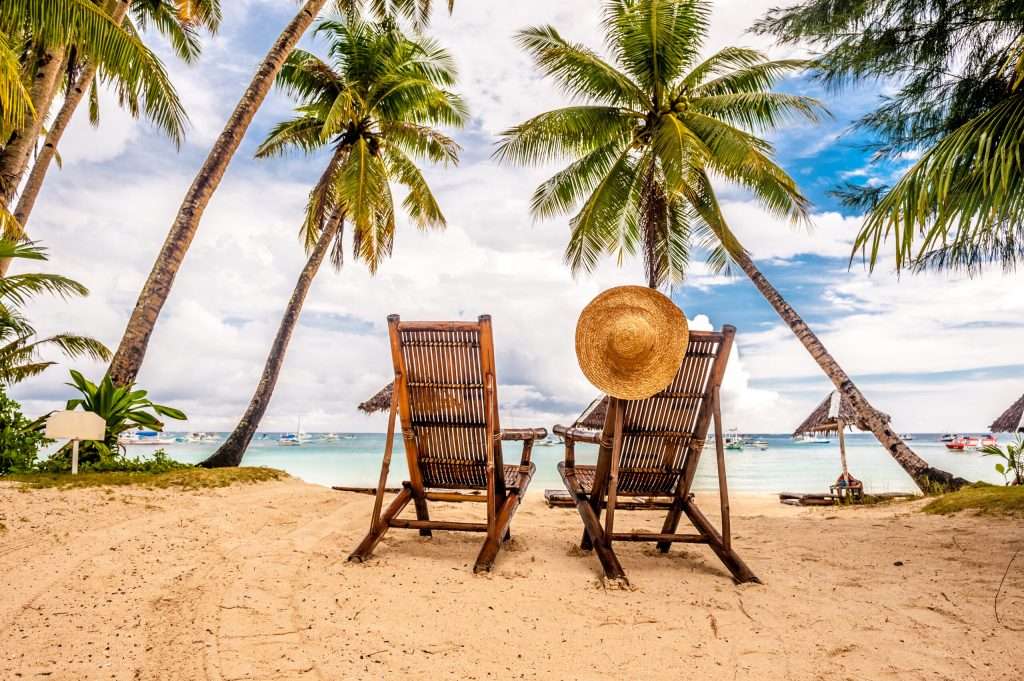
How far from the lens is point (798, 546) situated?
4289 millimetres

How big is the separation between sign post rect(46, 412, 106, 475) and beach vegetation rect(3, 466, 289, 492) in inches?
11.1

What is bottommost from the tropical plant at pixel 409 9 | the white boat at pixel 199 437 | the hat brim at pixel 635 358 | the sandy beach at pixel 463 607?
the white boat at pixel 199 437

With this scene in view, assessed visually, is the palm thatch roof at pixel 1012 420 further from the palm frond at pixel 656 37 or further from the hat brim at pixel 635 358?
the hat brim at pixel 635 358

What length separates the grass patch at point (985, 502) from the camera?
16.6ft

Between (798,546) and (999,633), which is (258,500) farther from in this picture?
(999,633)

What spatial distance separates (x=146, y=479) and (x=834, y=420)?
11.7 m

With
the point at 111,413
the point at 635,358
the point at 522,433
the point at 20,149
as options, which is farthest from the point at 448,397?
the point at 20,149

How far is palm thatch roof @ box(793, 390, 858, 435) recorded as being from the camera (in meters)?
11.3

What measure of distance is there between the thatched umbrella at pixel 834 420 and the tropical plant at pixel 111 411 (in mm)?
11181

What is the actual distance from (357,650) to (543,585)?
1.12 metres

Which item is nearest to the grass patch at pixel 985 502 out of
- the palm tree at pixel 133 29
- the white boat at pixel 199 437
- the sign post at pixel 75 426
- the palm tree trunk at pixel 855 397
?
the palm tree trunk at pixel 855 397

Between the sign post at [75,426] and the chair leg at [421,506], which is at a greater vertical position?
the sign post at [75,426]

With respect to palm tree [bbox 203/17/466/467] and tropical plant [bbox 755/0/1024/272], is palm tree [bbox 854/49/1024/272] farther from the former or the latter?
palm tree [bbox 203/17/466/467]

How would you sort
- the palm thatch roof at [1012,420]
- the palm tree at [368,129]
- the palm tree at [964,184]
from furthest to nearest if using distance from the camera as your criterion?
the palm thatch roof at [1012,420] < the palm tree at [368,129] < the palm tree at [964,184]
